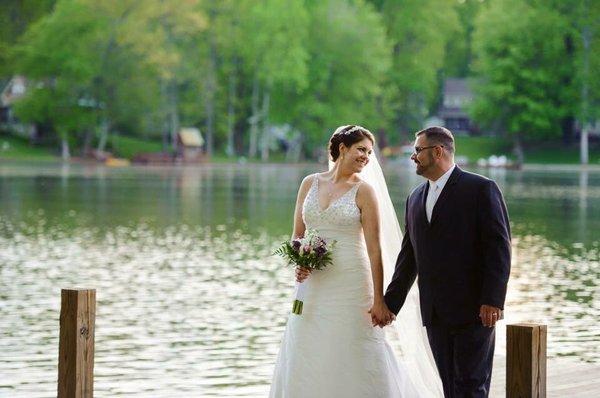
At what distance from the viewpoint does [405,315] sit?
10.1 metres

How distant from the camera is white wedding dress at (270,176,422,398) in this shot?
31.3 feet

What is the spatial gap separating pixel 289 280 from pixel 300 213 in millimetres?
13508

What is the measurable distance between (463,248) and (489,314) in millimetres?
400

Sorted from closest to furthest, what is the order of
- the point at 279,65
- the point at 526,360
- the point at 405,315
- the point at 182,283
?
the point at 526,360
the point at 405,315
the point at 182,283
the point at 279,65

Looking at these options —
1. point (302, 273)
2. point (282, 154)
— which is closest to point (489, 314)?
point (302, 273)

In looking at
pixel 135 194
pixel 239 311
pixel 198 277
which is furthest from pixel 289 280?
pixel 135 194

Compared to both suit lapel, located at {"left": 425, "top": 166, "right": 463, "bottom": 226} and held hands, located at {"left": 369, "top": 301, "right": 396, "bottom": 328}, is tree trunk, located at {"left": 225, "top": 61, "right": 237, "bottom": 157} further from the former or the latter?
suit lapel, located at {"left": 425, "top": 166, "right": 463, "bottom": 226}

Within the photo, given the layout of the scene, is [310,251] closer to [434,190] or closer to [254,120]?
[434,190]

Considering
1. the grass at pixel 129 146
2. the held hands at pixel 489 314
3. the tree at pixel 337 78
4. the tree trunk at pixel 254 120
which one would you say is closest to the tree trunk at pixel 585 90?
the tree at pixel 337 78

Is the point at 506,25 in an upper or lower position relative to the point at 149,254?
upper

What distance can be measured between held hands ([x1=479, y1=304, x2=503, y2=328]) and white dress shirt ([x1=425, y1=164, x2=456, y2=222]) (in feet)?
1.95

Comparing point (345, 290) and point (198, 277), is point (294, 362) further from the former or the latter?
point (198, 277)

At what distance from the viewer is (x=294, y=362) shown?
9578 mm

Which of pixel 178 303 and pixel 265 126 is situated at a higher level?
pixel 265 126
